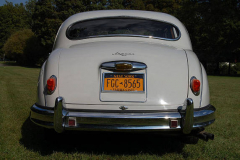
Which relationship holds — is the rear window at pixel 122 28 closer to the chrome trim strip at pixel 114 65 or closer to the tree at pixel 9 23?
the chrome trim strip at pixel 114 65

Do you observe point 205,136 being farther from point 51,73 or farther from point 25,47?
point 25,47

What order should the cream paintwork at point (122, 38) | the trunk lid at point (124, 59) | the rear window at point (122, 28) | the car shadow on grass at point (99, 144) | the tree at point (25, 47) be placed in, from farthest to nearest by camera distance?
the tree at point (25, 47) → the rear window at point (122, 28) → the cream paintwork at point (122, 38) → the car shadow on grass at point (99, 144) → the trunk lid at point (124, 59)

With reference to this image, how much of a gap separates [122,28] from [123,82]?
1148 mm

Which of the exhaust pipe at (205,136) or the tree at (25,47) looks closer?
→ the exhaust pipe at (205,136)

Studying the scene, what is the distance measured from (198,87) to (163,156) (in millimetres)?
983

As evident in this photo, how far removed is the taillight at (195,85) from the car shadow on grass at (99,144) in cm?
71

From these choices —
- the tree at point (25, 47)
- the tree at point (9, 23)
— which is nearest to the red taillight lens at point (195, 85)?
the tree at point (25, 47)

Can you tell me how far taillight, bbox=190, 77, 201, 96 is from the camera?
122 inches

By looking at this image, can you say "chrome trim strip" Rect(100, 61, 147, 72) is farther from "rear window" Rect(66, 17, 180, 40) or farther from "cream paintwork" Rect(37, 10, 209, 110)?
"rear window" Rect(66, 17, 180, 40)

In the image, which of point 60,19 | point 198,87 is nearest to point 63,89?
point 198,87

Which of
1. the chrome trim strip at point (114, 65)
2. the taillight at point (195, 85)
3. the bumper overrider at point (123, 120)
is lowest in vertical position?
the bumper overrider at point (123, 120)

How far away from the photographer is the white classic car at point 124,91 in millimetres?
2867

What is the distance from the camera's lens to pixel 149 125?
287 cm

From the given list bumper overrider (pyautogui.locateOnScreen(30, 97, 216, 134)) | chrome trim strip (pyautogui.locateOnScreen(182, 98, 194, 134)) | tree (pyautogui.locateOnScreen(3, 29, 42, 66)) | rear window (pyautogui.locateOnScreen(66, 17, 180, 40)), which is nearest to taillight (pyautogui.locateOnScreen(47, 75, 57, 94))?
bumper overrider (pyautogui.locateOnScreen(30, 97, 216, 134))
